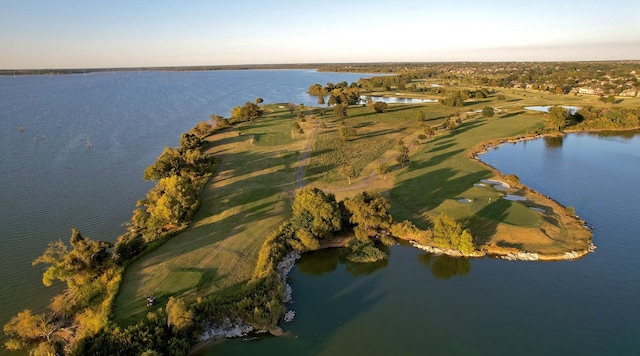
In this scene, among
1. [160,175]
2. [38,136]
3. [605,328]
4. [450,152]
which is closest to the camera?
[605,328]

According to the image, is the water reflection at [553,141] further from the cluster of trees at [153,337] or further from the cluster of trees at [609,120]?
the cluster of trees at [153,337]

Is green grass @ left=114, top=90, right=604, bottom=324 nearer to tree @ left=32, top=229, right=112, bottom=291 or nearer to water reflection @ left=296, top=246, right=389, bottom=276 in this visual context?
tree @ left=32, top=229, right=112, bottom=291

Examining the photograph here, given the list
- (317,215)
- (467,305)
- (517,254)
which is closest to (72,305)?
(317,215)

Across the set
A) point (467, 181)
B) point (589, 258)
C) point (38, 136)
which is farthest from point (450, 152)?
point (38, 136)

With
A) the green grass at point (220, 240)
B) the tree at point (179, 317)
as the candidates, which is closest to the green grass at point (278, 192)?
the green grass at point (220, 240)

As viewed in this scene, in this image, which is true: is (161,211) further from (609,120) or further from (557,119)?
(609,120)

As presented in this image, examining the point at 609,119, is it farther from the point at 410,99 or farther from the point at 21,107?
the point at 21,107
